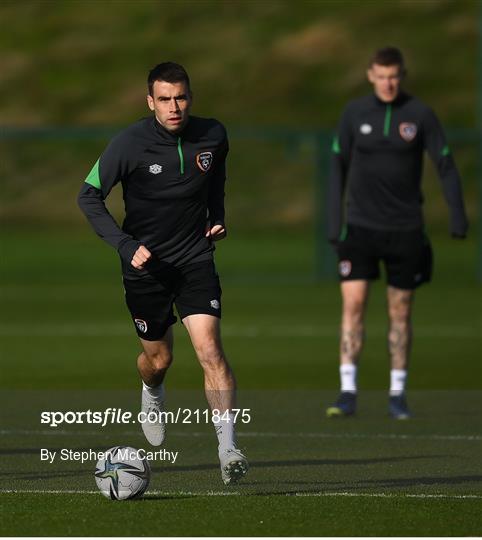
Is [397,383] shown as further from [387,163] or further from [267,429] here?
[387,163]

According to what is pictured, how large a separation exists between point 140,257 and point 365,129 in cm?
A: 371

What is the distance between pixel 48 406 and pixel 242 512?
479 centimetres

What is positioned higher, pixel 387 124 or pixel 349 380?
pixel 387 124

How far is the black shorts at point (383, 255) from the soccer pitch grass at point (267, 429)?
981mm

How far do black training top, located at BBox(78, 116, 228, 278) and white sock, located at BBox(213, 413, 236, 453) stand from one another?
99 cm

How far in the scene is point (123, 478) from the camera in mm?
8859

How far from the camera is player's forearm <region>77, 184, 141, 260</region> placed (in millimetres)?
9641

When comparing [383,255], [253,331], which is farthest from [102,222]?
[253,331]

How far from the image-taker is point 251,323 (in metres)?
21.0

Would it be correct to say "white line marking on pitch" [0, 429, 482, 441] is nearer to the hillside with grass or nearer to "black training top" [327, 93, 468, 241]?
"black training top" [327, 93, 468, 241]

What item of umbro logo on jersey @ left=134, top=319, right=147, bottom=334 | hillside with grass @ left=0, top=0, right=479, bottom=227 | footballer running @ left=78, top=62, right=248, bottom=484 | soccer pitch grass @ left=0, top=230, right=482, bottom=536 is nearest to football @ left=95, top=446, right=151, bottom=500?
soccer pitch grass @ left=0, top=230, right=482, bottom=536

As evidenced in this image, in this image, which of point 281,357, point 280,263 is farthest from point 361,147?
point 280,263

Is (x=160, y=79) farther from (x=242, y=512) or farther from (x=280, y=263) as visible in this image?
(x=280, y=263)

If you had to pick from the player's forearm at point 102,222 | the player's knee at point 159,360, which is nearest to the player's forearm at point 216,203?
the player's forearm at point 102,222
